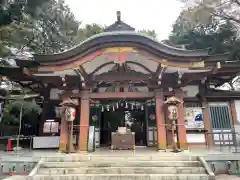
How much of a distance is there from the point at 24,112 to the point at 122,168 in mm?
9647

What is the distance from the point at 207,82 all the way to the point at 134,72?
395 centimetres

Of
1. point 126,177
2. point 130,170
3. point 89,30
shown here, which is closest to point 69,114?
point 130,170

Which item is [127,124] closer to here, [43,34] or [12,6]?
[12,6]

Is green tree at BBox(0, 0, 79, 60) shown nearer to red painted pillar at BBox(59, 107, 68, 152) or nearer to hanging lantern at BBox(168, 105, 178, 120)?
red painted pillar at BBox(59, 107, 68, 152)

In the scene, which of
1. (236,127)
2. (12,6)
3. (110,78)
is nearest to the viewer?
(110,78)

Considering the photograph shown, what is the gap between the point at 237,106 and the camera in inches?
386

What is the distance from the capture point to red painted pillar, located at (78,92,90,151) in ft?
25.7

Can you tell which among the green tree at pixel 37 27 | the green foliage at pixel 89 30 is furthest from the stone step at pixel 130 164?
the green foliage at pixel 89 30

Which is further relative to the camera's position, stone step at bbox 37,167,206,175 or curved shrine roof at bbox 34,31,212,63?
curved shrine roof at bbox 34,31,212,63

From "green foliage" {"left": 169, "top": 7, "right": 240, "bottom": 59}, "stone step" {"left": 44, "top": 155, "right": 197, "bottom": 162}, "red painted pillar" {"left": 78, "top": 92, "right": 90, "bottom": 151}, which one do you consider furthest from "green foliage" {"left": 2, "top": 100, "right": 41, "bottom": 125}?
"green foliage" {"left": 169, "top": 7, "right": 240, "bottom": 59}

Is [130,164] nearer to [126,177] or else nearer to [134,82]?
[126,177]

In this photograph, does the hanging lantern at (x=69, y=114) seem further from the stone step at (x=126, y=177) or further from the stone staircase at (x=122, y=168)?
the stone step at (x=126, y=177)

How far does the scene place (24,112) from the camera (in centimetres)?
1313

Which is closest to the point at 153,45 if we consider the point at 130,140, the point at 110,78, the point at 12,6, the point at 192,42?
the point at 110,78
